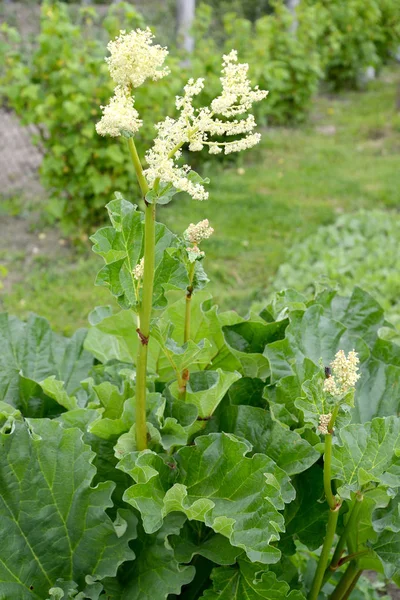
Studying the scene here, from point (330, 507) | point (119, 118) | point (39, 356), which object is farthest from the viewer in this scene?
point (39, 356)

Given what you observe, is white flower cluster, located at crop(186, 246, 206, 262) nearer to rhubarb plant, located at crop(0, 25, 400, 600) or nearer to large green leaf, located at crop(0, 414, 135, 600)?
rhubarb plant, located at crop(0, 25, 400, 600)

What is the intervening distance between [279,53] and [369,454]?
10063mm

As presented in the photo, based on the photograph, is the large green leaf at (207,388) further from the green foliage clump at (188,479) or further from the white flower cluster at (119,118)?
the white flower cluster at (119,118)

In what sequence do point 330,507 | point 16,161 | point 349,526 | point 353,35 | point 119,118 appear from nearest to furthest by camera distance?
point 119,118, point 330,507, point 349,526, point 16,161, point 353,35

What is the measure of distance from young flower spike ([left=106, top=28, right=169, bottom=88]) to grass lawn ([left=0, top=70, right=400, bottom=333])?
4090 mm

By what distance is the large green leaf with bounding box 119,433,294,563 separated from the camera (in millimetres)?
1268

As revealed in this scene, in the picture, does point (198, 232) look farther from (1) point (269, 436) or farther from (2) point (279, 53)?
(2) point (279, 53)

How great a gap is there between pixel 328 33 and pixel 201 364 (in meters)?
12.7

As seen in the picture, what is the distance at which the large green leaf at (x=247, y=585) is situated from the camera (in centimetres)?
138

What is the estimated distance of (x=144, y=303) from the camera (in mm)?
1234

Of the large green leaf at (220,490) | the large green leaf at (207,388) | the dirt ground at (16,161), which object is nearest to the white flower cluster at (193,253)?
the large green leaf at (207,388)

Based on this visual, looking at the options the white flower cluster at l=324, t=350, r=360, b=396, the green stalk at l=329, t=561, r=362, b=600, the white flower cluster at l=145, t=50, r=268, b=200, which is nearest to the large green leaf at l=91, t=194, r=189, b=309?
the white flower cluster at l=145, t=50, r=268, b=200

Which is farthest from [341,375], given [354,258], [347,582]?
[354,258]

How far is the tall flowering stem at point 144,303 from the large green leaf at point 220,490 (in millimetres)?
69
